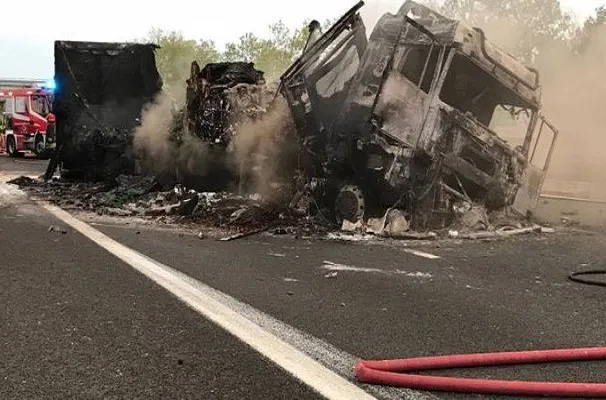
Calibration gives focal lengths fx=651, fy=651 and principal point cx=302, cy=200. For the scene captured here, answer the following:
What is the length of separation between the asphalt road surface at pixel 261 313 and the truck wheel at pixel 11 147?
2107cm

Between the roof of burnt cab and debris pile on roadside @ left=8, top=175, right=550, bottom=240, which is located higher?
the roof of burnt cab

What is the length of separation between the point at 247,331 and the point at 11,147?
25.8 meters

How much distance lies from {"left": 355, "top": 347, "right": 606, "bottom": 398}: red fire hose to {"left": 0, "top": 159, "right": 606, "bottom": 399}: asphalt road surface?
60 millimetres

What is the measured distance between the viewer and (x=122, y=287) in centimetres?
478

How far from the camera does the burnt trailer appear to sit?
7.61 m

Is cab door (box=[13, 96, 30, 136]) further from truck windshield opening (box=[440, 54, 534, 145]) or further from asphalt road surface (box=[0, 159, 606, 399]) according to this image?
truck windshield opening (box=[440, 54, 534, 145])

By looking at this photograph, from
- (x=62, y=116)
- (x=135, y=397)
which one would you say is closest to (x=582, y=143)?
(x=62, y=116)

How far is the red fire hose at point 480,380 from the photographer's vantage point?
2.85m

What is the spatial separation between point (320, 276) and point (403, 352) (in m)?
2.00

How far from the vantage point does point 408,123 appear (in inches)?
300

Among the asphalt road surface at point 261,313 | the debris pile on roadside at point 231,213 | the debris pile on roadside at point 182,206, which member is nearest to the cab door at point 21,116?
the debris pile on roadside at point 182,206

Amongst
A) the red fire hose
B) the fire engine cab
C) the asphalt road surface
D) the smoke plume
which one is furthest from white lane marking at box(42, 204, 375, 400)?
the fire engine cab

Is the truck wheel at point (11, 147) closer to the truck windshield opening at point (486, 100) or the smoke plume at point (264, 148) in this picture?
the smoke plume at point (264, 148)

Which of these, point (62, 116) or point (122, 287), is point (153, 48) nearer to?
point (62, 116)
